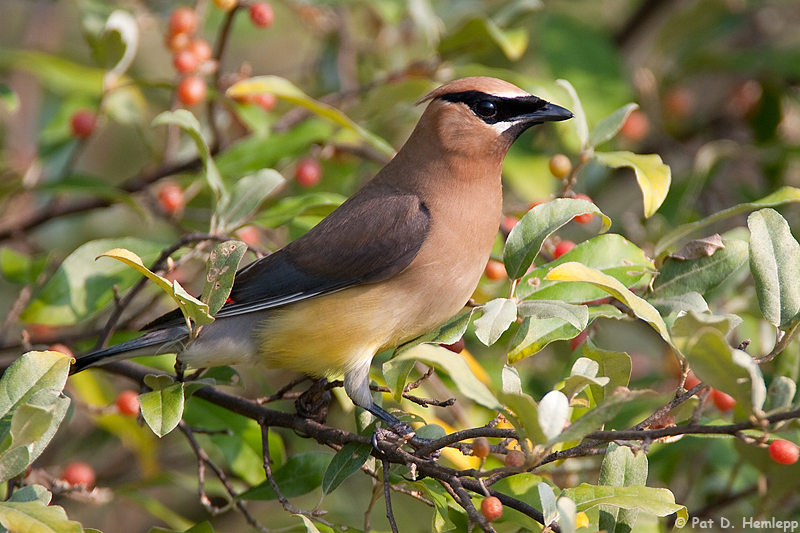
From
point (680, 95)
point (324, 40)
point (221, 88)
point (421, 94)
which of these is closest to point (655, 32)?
point (680, 95)

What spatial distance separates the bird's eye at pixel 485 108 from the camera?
129 inches

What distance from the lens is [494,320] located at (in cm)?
230

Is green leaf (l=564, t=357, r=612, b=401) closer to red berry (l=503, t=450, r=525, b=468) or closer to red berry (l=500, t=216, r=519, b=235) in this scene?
red berry (l=503, t=450, r=525, b=468)

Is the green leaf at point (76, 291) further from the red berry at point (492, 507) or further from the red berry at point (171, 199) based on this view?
the red berry at point (492, 507)

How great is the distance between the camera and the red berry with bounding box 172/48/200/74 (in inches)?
152

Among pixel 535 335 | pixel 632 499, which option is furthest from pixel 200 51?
pixel 632 499

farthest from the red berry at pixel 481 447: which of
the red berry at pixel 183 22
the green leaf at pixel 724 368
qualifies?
the red berry at pixel 183 22

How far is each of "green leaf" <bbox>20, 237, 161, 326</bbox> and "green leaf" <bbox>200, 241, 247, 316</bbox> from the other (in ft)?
3.15

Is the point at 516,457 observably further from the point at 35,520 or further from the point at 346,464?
the point at 35,520

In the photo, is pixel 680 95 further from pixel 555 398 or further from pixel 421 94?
pixel 555 398

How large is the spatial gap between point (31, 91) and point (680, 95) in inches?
Result: 173

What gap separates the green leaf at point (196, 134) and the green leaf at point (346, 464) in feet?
3.52

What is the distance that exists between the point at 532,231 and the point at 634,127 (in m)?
2.82

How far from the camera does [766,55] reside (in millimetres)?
4758
